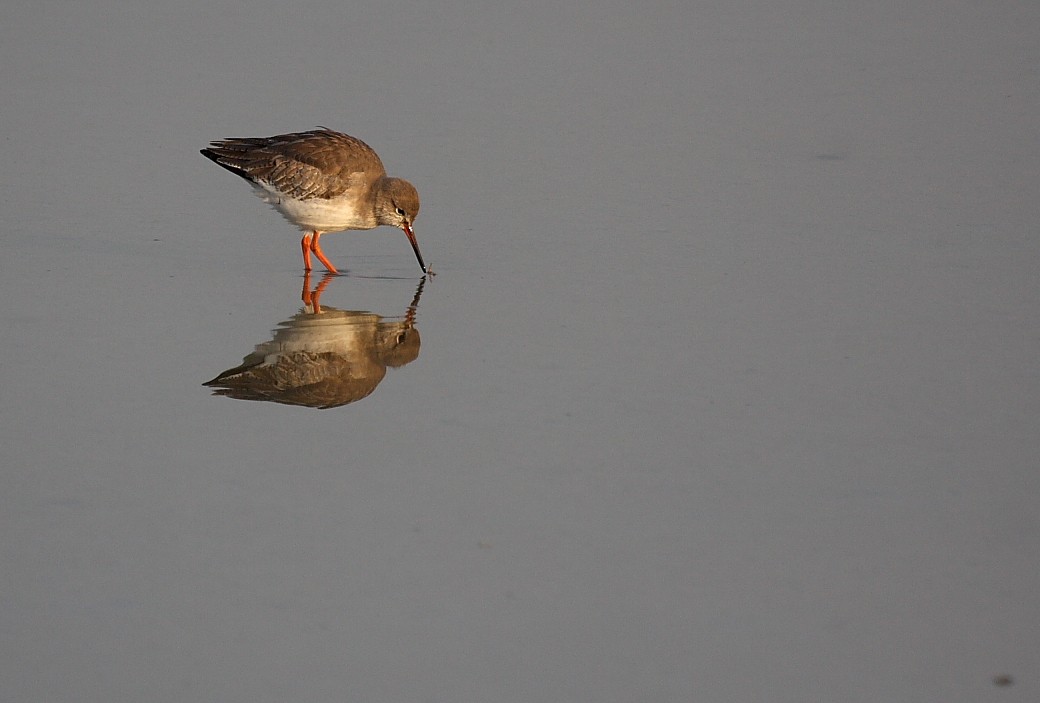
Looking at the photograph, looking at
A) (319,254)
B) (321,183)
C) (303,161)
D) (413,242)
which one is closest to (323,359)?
(413,242)

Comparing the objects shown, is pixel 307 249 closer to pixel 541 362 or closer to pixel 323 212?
pixel 323 212

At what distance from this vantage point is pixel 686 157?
11.1 m

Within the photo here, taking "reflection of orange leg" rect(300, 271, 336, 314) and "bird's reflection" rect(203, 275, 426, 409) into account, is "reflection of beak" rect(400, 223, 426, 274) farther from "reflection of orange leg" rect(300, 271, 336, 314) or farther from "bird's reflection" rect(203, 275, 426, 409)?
"bird's reflection" rect(203, 275, 426, 409)

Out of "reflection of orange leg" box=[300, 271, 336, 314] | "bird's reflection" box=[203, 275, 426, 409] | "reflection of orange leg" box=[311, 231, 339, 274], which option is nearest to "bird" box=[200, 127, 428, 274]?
"reflection of orange leg" box=[311, 231, 339, 274]

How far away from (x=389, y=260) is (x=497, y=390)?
2808mm

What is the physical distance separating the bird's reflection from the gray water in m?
0.04

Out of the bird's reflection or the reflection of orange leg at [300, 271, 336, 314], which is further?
the reflection of orange leg at [300, 271, 336, 314]

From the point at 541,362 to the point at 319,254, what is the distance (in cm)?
257

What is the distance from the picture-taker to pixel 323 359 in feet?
25.3

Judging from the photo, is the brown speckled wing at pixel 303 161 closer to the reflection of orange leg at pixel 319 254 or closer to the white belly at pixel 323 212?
the white belly at pixel 323 212

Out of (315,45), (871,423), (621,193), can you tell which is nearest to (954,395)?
(871,423)

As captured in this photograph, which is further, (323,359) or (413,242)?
(413,242)

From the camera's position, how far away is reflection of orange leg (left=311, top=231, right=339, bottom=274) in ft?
30.9

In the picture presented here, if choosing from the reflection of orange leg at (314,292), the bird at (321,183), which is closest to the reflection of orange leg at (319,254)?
the bird at (321,183)
